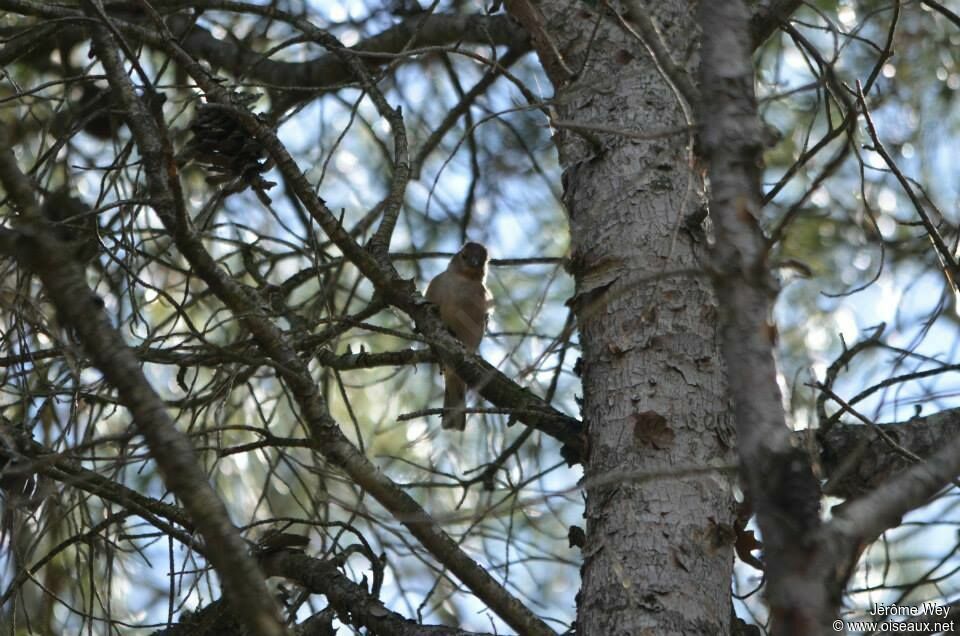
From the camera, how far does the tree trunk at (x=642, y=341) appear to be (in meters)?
2.23

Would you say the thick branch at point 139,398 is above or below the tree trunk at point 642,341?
below

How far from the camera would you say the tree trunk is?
2234 mm

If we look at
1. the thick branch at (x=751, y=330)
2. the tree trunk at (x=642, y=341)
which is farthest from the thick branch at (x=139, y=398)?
the tree trunk at (x=642, y=341)

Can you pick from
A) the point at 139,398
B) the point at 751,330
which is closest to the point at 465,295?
the point at 139,398

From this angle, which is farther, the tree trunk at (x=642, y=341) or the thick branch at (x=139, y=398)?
the tree trunk at (x=642, y=341)

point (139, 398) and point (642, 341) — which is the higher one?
point (642, 341)

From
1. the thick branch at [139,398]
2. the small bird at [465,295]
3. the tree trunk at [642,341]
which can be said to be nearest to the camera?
the thick branch at [139,398]

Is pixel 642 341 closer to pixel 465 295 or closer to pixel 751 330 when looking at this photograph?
pixel 751 330

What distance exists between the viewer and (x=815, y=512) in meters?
1.33

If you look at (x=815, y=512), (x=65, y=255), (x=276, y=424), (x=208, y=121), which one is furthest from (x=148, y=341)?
(x=276, y=424)

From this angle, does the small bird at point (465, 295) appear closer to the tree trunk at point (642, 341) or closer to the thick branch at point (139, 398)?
the tree trunk at point (642, 341)

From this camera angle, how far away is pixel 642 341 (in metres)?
2.51

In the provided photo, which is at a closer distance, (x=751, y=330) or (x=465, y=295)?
(x=751, y=330)

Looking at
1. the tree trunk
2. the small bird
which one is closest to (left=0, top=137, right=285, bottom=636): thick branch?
the tree trunk
